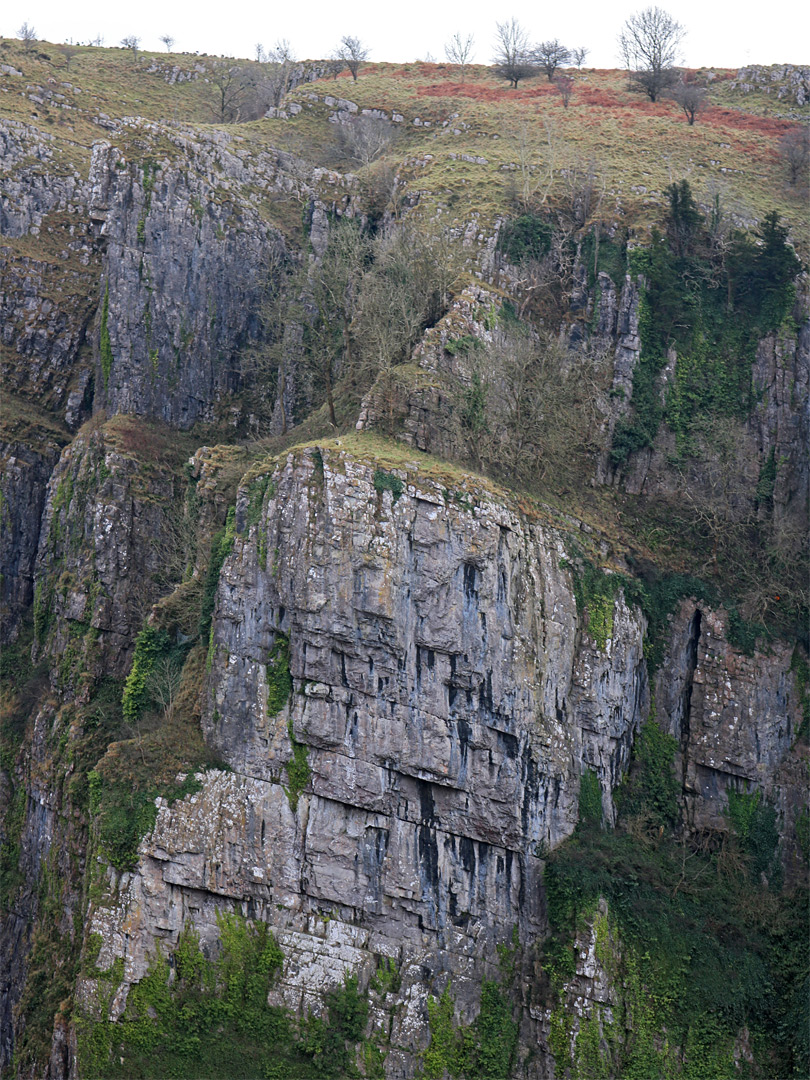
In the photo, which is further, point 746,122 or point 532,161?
point 746,122

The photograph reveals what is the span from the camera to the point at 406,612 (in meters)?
32.2

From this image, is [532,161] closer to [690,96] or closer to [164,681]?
[690,96]

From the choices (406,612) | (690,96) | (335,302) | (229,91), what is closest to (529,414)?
(406,612)

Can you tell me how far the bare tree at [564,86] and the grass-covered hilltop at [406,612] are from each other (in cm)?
897

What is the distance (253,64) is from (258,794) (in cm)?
5205

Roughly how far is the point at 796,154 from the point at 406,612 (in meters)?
30.3

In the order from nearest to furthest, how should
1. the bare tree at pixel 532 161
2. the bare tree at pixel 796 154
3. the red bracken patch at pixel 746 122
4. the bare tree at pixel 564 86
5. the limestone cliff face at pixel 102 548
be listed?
the limestone cliff face at pixel 102 548 → the bare tree at pixel 532 161 → the bare tree at pixel 796 154 → the red bracken patch at pixel 746 122 → the bare tree at pixel 564 86

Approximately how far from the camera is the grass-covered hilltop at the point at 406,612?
31.2 metres

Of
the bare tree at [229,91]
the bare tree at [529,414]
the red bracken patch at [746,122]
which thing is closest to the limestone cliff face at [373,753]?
the bare tree at [529,414]

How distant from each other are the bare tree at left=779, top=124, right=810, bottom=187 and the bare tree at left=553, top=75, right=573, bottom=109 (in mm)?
11426

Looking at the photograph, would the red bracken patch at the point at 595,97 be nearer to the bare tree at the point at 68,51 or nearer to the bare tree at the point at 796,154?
the bare tree at the point at 796,154

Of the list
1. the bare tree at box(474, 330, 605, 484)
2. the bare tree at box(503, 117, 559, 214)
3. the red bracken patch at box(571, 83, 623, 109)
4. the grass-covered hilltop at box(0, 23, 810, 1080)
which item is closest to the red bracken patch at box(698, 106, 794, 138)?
the grass-covered hilltop at box(0, 23, 810, 1080)

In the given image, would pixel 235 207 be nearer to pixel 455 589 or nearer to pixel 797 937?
pixel 455 589

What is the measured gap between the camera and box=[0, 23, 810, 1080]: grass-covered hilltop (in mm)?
31188
